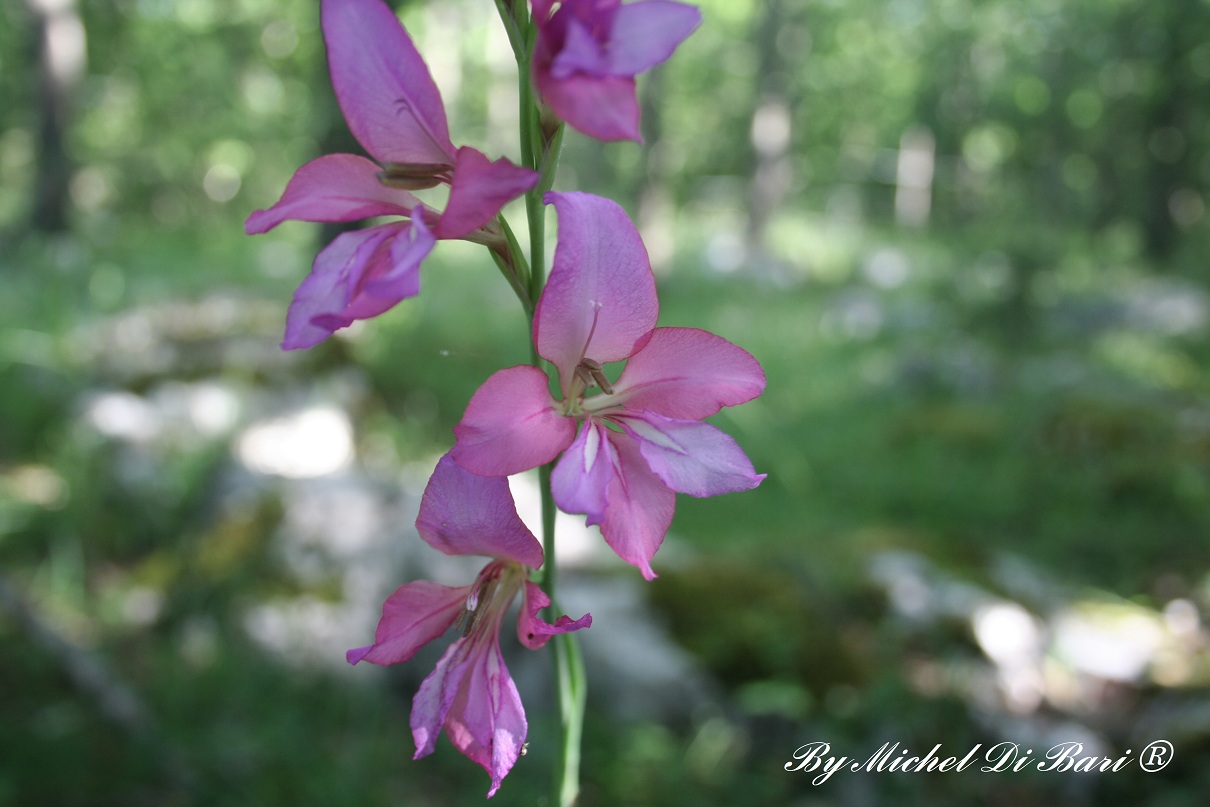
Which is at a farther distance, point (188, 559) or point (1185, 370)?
point (1185, 370)

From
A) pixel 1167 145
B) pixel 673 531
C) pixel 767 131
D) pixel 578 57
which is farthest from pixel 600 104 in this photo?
pixel 1167 145

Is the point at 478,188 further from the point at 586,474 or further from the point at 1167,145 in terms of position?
the point at 1167,145

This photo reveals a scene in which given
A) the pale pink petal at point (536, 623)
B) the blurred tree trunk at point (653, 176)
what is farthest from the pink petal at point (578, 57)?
the blurred tree trunk at point (653, 176)

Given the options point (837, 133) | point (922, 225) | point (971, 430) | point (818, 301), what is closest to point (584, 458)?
point (971, 430)

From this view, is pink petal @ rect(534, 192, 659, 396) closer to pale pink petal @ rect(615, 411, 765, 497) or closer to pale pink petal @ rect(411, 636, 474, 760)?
pale pink petal @ rect(615, 411, 765, 497)

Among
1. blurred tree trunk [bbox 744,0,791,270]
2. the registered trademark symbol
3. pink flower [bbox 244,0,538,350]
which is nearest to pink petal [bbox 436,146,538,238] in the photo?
pink flower [bbox 244,0,538,350]

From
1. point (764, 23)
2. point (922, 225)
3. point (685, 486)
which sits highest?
point (764, 23)

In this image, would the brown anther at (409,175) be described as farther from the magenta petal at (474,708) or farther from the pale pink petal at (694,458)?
the magenta petal at (474,708)

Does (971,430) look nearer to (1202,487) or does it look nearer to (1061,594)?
(1202,487)
